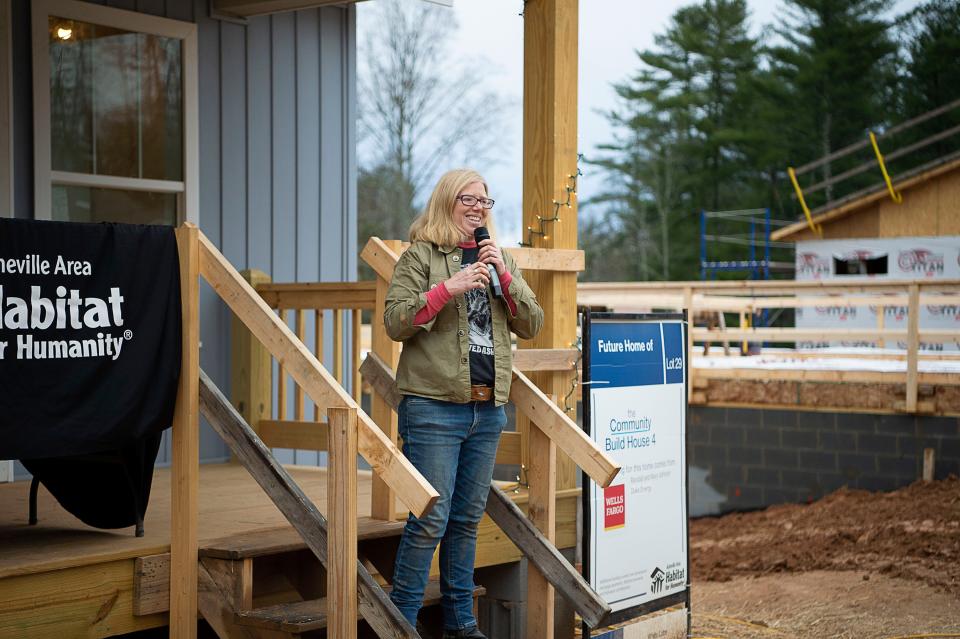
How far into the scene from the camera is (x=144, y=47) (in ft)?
24.1

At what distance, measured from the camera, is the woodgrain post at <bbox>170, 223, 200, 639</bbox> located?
4.49m

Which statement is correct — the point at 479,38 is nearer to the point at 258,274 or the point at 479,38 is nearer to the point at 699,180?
the point at 699,180

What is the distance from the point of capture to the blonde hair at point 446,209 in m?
4.36

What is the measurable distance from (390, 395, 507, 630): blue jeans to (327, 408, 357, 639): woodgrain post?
28 cm

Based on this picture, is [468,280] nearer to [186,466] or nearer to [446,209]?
[446,209]

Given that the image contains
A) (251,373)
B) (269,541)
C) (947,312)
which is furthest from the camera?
(947,312)

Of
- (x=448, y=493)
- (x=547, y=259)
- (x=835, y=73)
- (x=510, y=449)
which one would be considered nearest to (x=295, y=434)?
(x=510, y=449)

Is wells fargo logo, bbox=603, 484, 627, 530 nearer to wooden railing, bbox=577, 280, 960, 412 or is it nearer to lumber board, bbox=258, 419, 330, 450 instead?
lumber board, bbox=258, 419, 330, 450

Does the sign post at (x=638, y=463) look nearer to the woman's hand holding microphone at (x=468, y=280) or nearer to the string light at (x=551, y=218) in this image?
the string light at (x=551, y=218)

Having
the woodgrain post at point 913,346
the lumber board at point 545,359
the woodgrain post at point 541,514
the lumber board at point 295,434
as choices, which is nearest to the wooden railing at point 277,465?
the woodgrain post at point 541,514

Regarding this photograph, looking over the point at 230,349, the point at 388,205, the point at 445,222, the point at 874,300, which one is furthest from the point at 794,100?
the point at 445,222

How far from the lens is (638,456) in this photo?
6004 millimetres

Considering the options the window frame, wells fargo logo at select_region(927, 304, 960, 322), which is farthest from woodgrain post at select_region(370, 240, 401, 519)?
wells fargo logo at select_region(927, 304, 960, 322)

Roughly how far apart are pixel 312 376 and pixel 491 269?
745 millimetres
